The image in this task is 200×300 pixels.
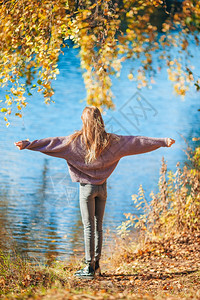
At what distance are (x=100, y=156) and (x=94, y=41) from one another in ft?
6.10

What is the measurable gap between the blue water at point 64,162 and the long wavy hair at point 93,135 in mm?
1671

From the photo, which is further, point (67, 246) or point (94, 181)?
point (67, 246)

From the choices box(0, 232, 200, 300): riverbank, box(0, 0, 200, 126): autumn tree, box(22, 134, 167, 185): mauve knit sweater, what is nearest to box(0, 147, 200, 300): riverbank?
box(0, 232, 200, 300): riverbank

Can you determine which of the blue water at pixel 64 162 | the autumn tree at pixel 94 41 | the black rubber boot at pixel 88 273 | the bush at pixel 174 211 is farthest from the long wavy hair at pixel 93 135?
the blue water at pixel 64 162

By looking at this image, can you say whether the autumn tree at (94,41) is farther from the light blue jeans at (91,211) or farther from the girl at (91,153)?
the light blue jeans at (91,211)

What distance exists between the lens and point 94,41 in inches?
164

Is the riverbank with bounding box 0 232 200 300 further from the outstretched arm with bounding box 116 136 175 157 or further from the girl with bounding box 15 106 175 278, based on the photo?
the outstretched arm with bounding box 116 136 175 157

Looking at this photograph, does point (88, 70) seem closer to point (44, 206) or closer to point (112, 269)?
point (44, 206)

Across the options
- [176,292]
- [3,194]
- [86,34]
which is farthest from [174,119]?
[176,292]

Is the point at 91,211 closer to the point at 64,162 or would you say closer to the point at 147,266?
the point at 147,266

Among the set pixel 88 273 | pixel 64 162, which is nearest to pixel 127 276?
pixel 88 273

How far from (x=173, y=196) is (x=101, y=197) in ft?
5.26

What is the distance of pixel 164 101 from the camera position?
5.03m

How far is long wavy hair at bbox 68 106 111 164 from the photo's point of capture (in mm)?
2713
